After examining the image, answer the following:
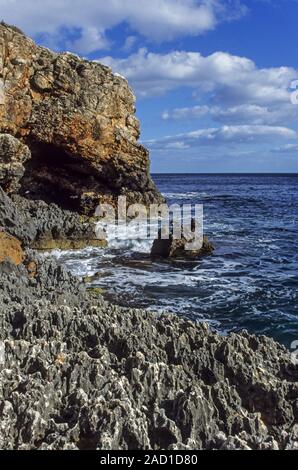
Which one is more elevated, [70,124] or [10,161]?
[70,124]

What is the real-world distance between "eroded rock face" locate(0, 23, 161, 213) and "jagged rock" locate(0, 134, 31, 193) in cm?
135

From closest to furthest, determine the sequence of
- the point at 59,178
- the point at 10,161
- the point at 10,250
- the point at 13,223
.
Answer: the point at 10,250, the point at 13,223, the point at 10,161, the point at 59,178

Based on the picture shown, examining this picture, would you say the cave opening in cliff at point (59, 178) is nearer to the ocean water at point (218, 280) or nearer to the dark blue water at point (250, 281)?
the ocean water at point (218, 280)

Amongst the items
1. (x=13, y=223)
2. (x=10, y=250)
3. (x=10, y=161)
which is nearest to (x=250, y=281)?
(x=13, y=223)

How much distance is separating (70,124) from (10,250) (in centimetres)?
1559

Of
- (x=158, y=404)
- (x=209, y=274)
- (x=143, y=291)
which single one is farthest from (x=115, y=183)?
(x=158, y=404)

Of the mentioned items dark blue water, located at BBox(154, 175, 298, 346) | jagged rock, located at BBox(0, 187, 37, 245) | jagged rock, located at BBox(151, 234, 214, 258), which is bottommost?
dark blue water, located at BBox(154, 175, 298, 346)

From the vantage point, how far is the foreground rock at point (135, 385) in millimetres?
4289

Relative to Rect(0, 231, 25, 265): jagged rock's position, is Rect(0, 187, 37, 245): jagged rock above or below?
above

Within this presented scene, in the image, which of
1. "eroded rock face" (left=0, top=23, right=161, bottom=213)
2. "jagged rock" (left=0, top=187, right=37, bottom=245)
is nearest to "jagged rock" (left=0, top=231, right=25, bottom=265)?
"jagged rock" (left=0, top=187, right=37, bottom=245)

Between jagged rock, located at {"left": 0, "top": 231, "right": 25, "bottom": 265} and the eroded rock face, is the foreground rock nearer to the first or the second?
jagged rock, located at {"left": 0, "top": 231, "right": 25, "bottom": 265}

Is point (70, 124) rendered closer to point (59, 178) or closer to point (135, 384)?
point (59, 178)

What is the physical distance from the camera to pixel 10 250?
10039 millimetres

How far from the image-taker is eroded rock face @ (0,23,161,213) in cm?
2248
